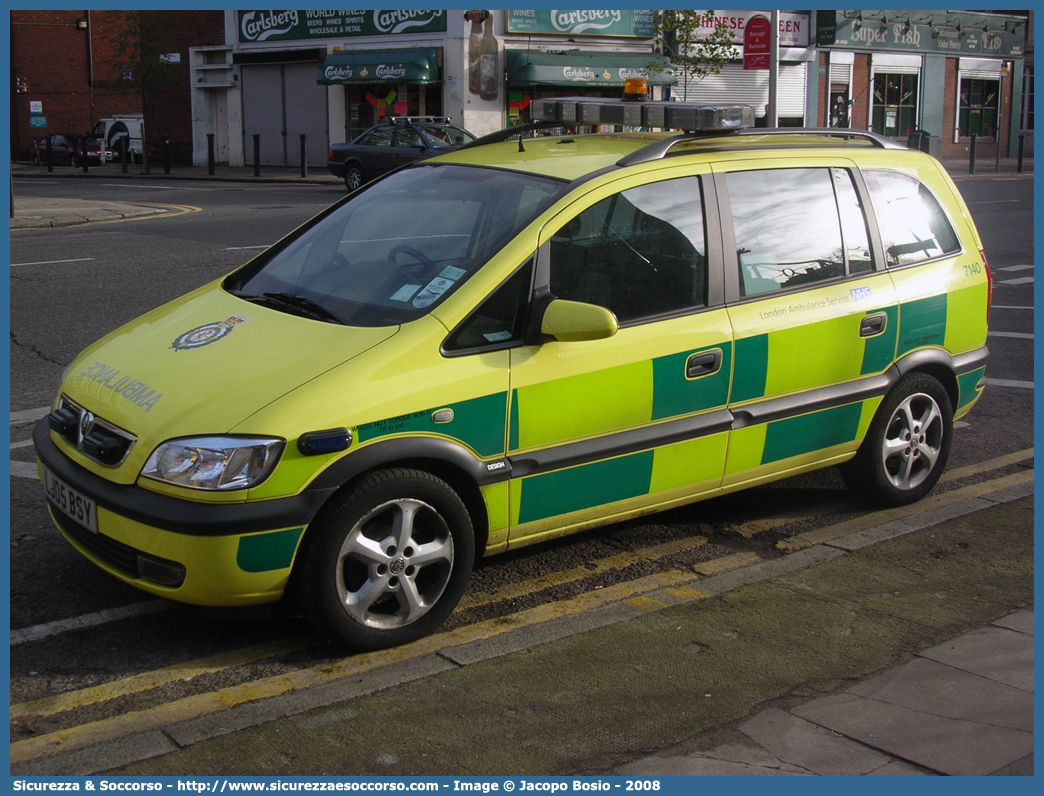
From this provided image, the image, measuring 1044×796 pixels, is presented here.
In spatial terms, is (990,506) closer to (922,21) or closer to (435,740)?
(435,740)

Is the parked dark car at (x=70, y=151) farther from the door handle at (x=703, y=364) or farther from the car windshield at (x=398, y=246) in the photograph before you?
the door handle at (x=703, y=364)

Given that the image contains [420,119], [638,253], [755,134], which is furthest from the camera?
[420,119]

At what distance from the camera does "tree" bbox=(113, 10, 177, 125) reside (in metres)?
32.9

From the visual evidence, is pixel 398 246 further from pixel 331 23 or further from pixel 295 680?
pixel 331 23

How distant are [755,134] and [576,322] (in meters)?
1.77

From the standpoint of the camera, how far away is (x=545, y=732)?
3.33 meters

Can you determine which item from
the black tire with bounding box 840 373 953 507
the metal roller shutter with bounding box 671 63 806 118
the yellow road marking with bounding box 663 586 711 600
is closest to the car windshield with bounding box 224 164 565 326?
the yellow road marking with bounding box 663 586 711 600

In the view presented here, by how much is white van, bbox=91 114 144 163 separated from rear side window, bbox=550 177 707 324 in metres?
34.9

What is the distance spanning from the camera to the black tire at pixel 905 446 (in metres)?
5.22

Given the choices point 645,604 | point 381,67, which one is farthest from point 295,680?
point 381,67

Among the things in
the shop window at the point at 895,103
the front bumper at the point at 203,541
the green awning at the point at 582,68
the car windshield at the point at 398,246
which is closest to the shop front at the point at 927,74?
the shop window at the point at 895,103

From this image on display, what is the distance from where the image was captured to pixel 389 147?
24.3m

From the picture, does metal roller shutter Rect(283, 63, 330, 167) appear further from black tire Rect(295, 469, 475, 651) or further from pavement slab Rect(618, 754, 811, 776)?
pavement slab Rect(618, 754, 811, 776)

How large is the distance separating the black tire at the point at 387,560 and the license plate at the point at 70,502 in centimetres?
75
